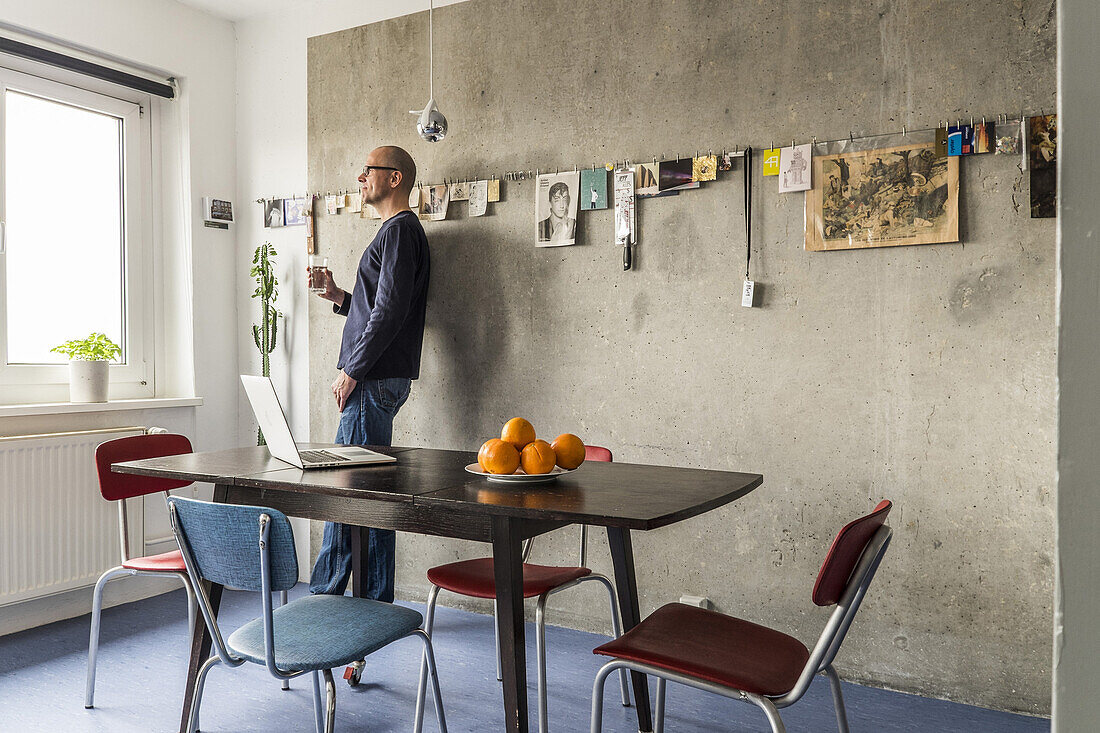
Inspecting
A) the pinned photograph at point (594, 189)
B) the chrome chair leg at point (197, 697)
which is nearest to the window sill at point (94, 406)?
the chrome chair leg at point (197, 697)

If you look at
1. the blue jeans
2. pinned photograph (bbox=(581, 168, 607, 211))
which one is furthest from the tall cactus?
pinned photograph (bbox=(581, 168, 607, 211))

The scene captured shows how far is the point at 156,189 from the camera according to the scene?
165 inches

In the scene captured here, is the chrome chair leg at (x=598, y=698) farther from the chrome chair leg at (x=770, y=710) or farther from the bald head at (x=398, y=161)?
the bald head at (x=398, y=161)

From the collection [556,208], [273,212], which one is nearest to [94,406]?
[273,212]

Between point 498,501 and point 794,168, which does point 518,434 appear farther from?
point 794,168

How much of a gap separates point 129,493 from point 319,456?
2.88 feet

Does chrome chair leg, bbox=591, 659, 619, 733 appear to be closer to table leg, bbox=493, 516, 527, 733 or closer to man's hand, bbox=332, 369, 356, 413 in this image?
table leg, bbox=493, 516, 527, 733

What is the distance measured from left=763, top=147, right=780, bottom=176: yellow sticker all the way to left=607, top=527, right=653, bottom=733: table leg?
1.47 metres

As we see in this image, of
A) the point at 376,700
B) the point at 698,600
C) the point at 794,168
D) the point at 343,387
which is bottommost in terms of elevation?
the point at 376,700

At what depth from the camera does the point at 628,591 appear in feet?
7.64

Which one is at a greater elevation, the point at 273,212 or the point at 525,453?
the point at 273,212

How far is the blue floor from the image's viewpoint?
252cm

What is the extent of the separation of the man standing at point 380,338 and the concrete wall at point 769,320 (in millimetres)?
267

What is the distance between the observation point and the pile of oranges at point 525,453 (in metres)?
1.98
